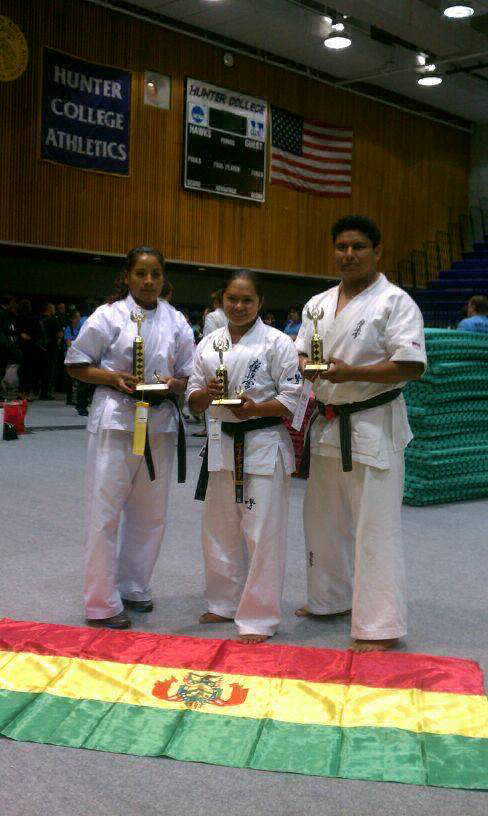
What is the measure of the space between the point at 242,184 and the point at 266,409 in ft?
36.6

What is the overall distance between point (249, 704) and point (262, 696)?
0.22 ft

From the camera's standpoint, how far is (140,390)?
10.3ft

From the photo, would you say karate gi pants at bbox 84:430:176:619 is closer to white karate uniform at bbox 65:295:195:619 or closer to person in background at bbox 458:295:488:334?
white karate uniform at bbox 65:295:195:619

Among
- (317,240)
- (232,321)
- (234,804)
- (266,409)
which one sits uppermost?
(317,240)

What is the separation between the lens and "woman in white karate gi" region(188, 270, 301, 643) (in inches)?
124

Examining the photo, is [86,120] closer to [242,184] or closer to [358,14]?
[242,184]

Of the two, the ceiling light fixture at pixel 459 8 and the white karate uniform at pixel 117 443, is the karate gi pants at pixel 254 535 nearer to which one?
the white karate uniform at pixel 117 443

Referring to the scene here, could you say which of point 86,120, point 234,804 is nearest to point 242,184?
point 86,120

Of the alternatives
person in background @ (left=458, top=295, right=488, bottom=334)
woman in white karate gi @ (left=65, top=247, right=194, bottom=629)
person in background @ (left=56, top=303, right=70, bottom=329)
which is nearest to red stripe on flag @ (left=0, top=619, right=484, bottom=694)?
woman in white karate gi @ (left=65, top=247, right=194, bottom=629)

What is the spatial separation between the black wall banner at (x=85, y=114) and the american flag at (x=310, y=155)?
9.65ft

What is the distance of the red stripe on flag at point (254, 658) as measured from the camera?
2.78 metres

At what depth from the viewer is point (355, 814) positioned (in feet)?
6.57

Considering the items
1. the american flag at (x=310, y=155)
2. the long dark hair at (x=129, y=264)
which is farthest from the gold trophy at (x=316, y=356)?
the american flag at (x=310, y=155)

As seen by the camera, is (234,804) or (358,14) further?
(358,14)
